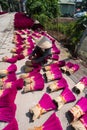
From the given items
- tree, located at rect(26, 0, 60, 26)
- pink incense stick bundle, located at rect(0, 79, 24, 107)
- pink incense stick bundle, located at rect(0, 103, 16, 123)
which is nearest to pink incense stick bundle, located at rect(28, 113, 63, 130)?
pink incense stick bundle, located at rect(0, 103, 16, 123)

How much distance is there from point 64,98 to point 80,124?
0.89 metres

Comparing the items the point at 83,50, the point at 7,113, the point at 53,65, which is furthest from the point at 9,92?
the point at 83,50

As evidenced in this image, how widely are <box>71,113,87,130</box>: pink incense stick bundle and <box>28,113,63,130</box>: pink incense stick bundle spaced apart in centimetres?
28

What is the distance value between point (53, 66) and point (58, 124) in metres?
2.51

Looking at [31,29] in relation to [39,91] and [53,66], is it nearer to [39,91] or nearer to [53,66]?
[53,66]

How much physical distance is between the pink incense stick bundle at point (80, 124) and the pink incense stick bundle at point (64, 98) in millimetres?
600

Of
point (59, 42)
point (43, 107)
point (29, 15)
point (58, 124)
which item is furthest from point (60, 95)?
point (29, 15)

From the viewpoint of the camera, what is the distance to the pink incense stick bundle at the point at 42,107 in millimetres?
4129

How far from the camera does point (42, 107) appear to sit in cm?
429

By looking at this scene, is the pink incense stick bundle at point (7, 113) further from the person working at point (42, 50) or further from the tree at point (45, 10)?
the tree at point (45, 10)

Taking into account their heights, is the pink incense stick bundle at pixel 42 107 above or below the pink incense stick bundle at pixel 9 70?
above

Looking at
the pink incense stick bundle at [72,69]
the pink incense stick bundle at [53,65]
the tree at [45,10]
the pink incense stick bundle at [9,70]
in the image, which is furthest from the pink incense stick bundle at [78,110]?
the tree at [45,10]

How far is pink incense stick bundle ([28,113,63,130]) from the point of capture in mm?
3806

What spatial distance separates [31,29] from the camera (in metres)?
12.1
